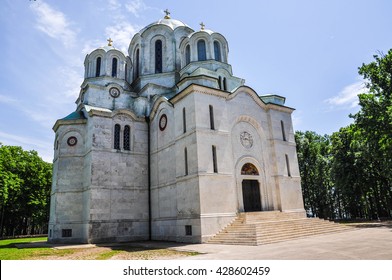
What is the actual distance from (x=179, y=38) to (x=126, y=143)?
1111 cm

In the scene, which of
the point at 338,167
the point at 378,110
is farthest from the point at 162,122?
the point at 338,167

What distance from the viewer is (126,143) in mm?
20578

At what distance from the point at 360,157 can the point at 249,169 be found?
58.7 feet

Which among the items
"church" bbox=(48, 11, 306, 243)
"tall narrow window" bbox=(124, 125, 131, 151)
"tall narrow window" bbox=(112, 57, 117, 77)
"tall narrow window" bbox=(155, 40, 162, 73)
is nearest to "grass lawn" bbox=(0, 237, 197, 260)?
"church" bbox=(48, 11, 306, 243)

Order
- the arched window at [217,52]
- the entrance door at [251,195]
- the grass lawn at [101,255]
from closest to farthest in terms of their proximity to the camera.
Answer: the grass lawn at [101,255] < the entrance door at [251,195] < the arched window at [217,52]

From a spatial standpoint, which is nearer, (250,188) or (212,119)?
(212,119)

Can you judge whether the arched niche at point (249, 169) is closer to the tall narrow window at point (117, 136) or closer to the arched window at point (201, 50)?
the tall narrow window at point (117, 136)

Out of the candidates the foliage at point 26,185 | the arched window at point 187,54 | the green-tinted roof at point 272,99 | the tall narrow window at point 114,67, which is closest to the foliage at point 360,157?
the green-tinted roof at point 272,99

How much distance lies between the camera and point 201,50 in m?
23.0

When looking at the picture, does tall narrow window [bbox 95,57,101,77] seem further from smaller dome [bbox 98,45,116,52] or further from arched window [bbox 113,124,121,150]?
arched window [bbox 113,124,121,150]

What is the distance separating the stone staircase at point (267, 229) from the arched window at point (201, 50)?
12.8m

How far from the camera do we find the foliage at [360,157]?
2066 cm

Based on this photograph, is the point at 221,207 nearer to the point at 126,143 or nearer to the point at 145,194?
the point at 145,194

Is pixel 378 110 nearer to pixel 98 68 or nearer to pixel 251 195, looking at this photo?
pixel 251 195
